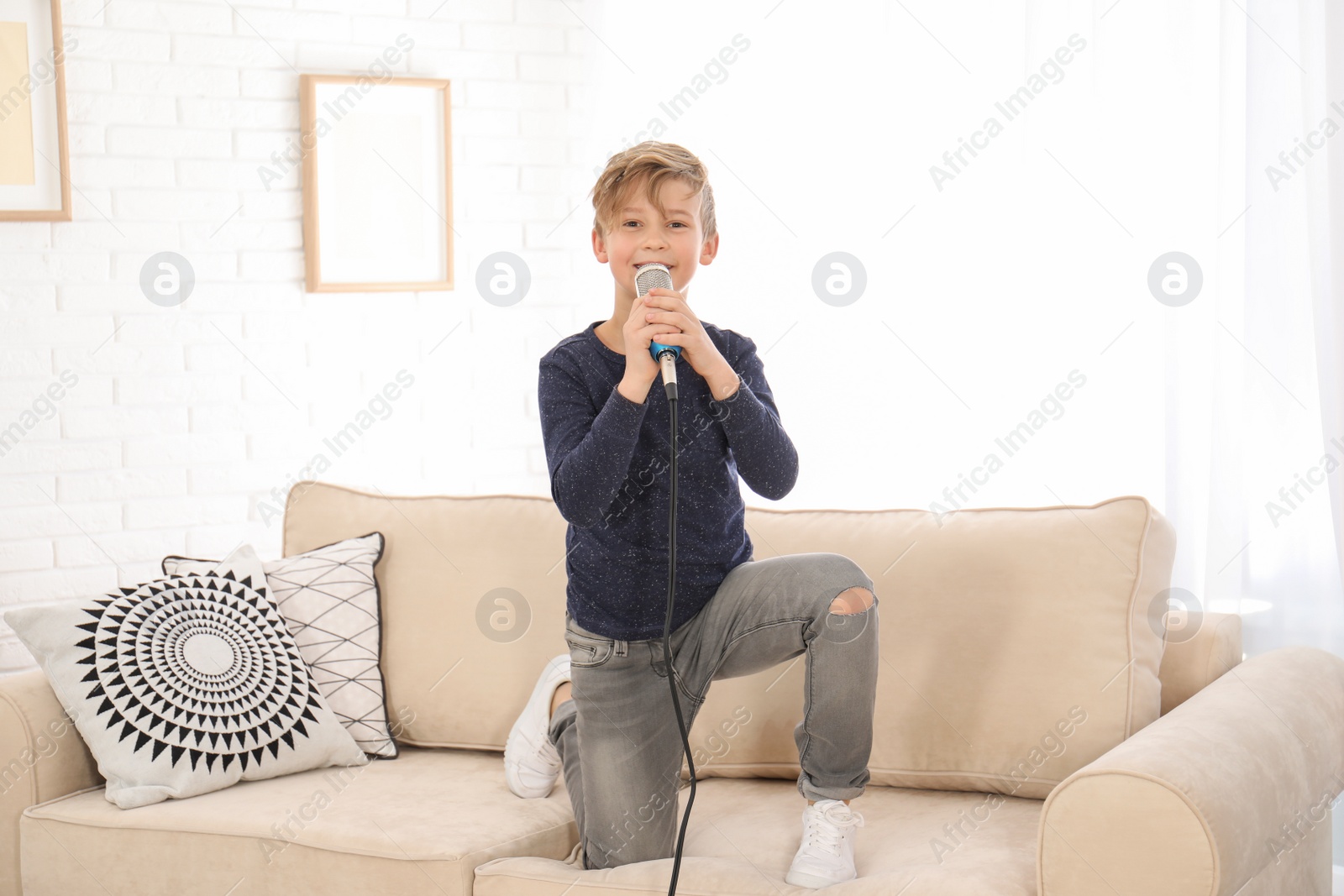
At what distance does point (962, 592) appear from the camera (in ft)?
6.31

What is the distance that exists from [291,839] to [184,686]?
0.36 meters

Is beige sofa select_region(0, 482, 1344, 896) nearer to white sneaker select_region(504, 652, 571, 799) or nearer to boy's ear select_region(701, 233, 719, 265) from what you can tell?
white sneaker select_region(504, 652, 571, 799)

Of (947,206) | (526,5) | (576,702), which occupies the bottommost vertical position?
(576,702)

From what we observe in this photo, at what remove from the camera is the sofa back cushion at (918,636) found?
184 cm

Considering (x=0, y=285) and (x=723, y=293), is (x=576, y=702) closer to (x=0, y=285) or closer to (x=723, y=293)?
(x=723, y=293)

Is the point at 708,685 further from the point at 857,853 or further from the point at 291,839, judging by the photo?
the point at 291,839

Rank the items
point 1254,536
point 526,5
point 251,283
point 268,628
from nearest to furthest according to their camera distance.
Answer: point 268,628 < point 1254,536 < point 251,283 < point 526,5

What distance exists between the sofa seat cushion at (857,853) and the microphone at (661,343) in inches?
24.4

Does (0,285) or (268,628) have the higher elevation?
(0,285)

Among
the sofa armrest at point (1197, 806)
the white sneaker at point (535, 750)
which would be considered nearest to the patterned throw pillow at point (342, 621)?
the white sneaker at point (535, 750)

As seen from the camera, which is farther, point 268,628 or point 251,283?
point 251,283

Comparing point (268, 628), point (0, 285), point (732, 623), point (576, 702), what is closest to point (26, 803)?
point (268, 628)

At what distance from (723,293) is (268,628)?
148 cm

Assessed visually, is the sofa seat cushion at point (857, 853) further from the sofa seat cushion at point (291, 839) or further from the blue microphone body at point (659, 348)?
the blue microphone body at point (659, 348)
